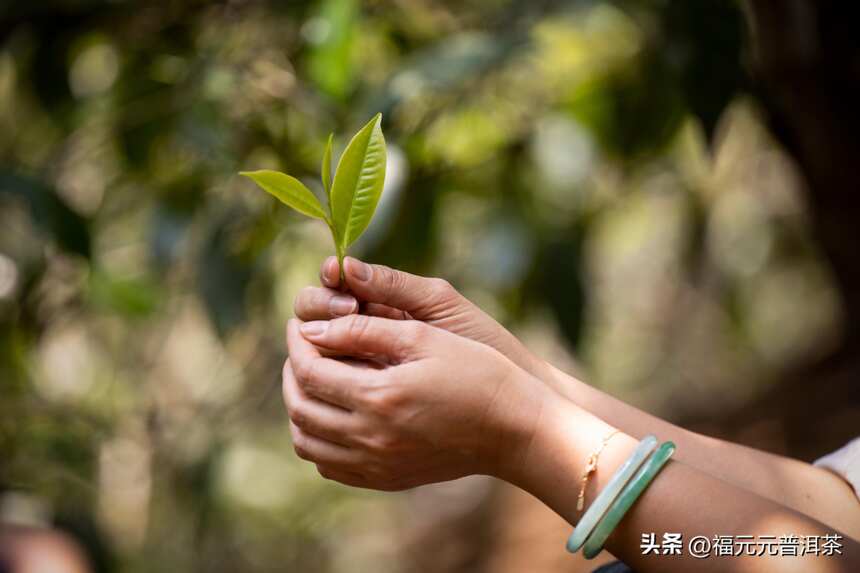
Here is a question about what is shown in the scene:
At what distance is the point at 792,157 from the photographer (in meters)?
1.34

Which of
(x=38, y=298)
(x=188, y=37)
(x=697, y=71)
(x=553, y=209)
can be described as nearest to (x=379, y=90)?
(x=553, y=209)

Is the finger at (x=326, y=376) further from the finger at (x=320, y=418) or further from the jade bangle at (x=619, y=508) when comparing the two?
the jade bangle at (x=619, y=508)

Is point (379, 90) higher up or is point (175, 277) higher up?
point (379, 90)

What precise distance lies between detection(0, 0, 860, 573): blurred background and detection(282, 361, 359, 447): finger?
0.49m

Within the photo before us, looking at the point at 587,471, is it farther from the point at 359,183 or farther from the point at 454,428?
the point at 359,183

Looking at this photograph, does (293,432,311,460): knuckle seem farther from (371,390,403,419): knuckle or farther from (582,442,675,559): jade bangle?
(582,442,675,559): jade bangle

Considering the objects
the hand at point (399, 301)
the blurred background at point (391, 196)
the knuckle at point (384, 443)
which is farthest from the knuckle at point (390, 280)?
the blurred background at point (391, 196)

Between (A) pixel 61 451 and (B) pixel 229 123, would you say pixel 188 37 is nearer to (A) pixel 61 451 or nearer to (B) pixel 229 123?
(B) pixel 229 123

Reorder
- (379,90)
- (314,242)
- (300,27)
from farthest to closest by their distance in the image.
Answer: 1. (314,242)
2. (300,27)
3. (379,90)

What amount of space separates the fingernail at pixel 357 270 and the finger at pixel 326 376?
0.06 meters

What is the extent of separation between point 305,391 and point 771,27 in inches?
34.4

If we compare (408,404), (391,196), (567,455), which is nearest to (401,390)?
(408,404)

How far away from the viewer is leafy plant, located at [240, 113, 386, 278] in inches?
23.7

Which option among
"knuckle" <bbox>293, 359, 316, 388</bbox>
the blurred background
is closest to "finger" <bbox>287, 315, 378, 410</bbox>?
"knuckle" <bbox>293, 359, 316, 388</bbox>
